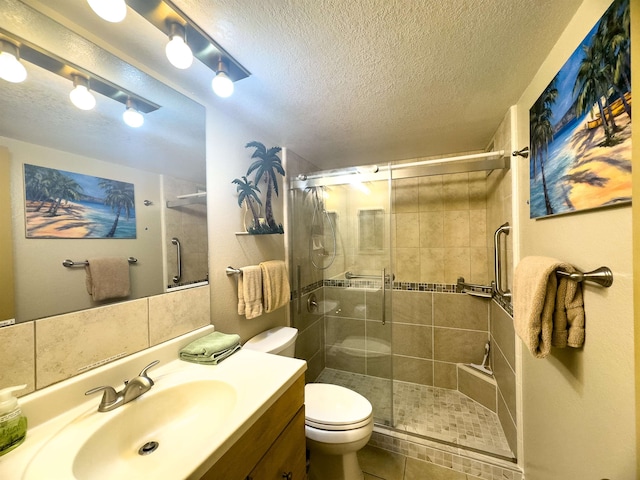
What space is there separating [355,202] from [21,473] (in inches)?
78.0

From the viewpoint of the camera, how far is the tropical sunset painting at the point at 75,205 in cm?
72

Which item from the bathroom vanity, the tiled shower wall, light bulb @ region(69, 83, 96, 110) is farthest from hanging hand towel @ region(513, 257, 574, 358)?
light bulb @ region(69, 83, 96, 110)

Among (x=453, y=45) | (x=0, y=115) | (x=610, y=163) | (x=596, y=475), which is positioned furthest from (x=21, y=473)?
(x=453, y=45)

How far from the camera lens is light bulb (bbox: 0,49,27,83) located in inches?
27.0

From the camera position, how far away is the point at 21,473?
524mm

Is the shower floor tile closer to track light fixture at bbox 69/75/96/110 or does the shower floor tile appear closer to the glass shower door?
the glass shower door

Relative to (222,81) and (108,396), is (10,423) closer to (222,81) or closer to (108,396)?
(108,396)

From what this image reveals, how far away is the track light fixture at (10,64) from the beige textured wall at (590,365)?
172cm

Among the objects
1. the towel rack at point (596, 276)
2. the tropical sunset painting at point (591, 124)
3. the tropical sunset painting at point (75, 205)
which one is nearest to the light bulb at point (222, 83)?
the tropical sunset painting at point (75, 205)

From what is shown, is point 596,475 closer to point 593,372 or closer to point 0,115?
point 593,372

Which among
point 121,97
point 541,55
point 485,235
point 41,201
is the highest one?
point 541,55

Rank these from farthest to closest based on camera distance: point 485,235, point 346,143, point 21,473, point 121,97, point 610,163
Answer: point 485,235
point 346,143
point 121,97
point 610,163
point 21,473

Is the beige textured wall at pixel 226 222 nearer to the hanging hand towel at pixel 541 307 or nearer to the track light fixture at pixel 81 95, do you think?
the track light fixture at pixel 81 95

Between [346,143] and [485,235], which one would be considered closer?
[346,143]
